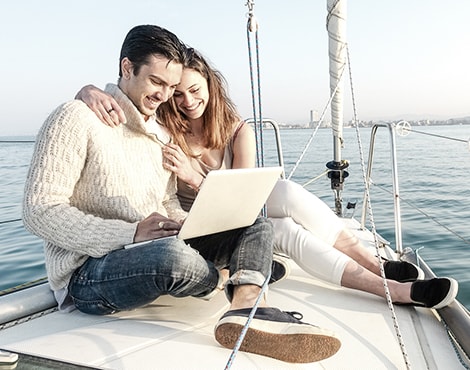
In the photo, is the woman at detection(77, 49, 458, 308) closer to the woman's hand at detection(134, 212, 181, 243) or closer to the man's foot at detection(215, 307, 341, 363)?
the woman's hand at detection(134, 212, 181, 243)

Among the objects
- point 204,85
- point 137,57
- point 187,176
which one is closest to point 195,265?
point 187,176

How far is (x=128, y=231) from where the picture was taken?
4.35 ft

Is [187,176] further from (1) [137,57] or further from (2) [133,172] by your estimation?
(1) [137,57]

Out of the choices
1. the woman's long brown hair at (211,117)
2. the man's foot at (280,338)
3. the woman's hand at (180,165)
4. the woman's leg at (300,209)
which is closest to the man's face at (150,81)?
the woman's hand at (180,165)

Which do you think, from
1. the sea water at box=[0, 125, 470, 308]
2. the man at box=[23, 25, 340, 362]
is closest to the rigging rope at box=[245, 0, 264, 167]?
the sea water at box=[0, 125, 470, 308]

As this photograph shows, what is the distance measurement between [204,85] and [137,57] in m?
0.41

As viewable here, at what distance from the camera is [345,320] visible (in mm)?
1437

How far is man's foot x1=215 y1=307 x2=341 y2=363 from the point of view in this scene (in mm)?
1101

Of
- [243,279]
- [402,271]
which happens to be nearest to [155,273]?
[243,279]

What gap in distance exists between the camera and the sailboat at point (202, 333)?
110 cm

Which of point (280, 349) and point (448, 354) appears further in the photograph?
point (448, 354)

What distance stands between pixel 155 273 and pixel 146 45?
68cm

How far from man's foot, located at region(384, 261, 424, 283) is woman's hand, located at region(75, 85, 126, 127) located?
104 centimetres

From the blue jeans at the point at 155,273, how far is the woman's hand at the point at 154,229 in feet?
0.13
